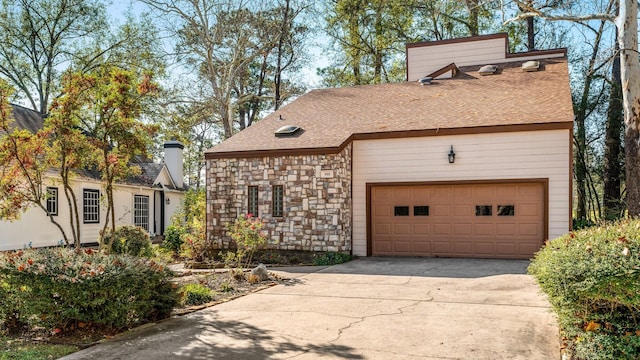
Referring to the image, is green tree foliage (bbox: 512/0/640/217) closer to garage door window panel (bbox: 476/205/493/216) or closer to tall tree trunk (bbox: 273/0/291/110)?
garage door window panel (bbox: 476/205/493/216)

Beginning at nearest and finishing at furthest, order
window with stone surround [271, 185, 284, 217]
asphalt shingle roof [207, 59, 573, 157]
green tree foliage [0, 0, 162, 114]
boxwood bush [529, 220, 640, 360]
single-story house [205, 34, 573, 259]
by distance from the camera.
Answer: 1. boxwood bush [529, 220, 640, 360]
2. single-story house [205, 34, 573, 259]
3. asphalt shingle roof [207, 59, 573, 157]
4. window with stone surround [271, 185, 284, 217]
5. green tree foliage [0, 0, 162, 114]

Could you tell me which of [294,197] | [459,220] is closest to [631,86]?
[459,220]

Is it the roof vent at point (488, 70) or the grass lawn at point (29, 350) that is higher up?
the roof vent at point (488, 70)

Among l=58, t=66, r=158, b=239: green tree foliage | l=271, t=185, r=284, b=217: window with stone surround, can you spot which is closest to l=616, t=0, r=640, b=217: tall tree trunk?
l=271, t=185, r=284, b=217: window with stone surround

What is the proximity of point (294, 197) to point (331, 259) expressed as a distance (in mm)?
1898

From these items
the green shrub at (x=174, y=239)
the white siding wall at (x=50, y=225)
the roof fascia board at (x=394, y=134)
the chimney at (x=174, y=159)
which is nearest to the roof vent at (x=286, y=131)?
the roof fascia board at (x=394, y=134)

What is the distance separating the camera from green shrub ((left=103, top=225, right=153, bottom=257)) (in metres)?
12.5

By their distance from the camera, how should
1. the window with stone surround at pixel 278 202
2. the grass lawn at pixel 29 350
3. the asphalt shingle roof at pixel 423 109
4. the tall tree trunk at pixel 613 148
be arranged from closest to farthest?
the grass lawn at pixel 29 350
the asphalt shingle roof at pixel 423 109
the window with stone surround at pixel 278 202
the tall tree trunk at pixel 613 148

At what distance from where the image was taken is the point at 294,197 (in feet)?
40.5

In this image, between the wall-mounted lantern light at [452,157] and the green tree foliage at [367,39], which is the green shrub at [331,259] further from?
the green tree foliage at [367,39]

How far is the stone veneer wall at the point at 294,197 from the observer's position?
12023 mm

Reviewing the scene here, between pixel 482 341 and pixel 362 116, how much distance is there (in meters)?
9.85

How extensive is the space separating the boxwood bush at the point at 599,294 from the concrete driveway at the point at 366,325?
18.1 inches

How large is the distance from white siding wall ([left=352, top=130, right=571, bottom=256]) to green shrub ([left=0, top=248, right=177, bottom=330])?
7751mm
